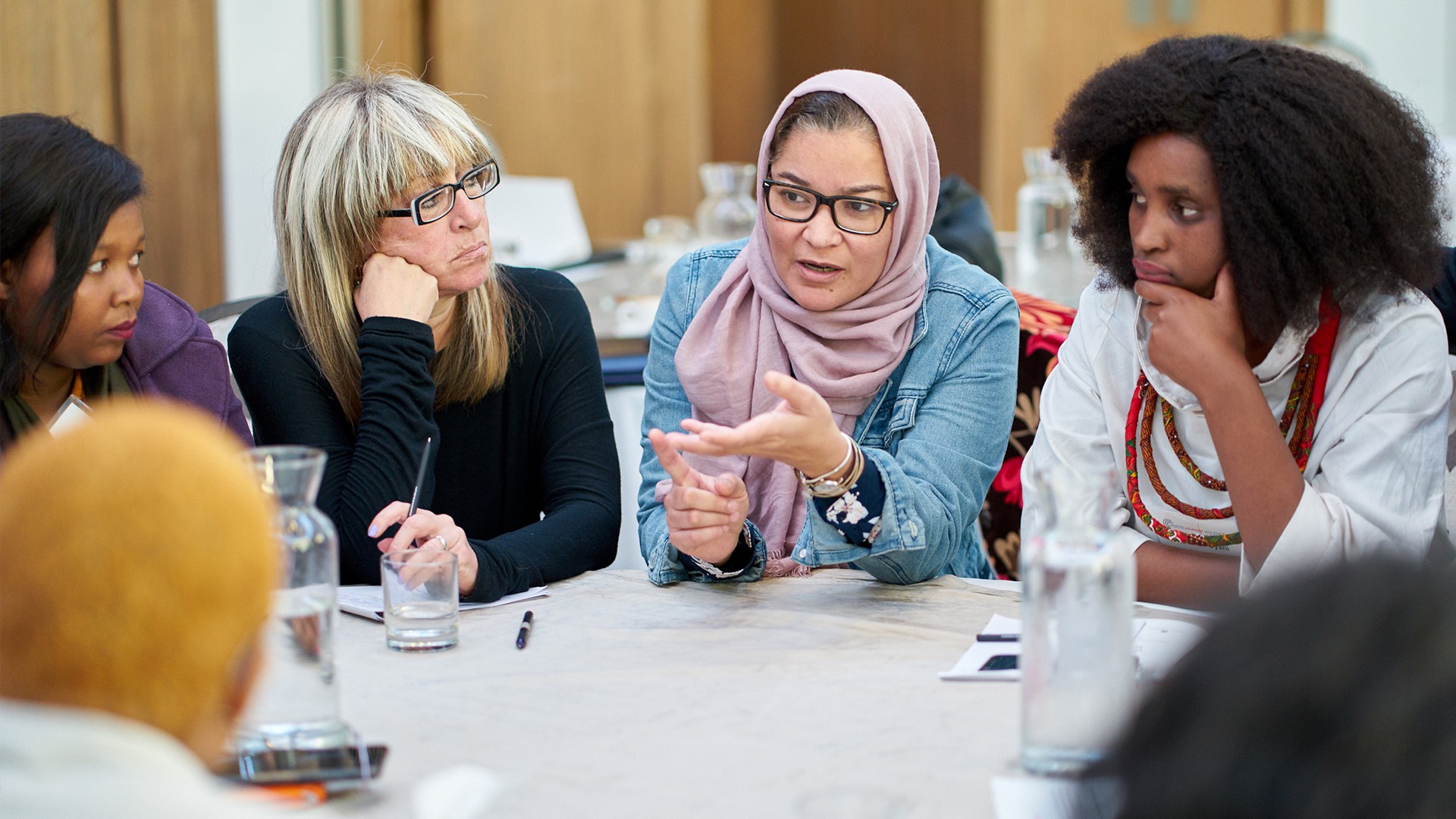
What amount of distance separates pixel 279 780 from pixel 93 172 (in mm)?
945

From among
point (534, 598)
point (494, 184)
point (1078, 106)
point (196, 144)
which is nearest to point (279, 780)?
point (534, 598)

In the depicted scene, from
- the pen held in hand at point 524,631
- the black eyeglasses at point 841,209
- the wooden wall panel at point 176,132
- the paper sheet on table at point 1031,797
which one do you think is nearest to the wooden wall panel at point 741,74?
the wooden wall panel at point 176,132

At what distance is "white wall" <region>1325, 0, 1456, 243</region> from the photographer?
5875 mm

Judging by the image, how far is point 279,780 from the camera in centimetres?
88

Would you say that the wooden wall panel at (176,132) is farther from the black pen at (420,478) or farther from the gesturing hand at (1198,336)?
the gesturing hand at (1198,336)

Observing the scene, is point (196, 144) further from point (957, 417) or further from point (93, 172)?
point (957, 417)

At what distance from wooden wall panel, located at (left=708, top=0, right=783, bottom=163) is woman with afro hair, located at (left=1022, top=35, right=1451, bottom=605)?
17.0ft

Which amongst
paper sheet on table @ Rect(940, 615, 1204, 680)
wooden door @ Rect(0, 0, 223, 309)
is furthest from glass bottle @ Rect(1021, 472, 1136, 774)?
wooden door @ Rect(0, 0, 223, 309)

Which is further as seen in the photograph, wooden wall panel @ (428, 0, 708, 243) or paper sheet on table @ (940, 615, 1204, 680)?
wooden wall panel @ (428, 0, 708, 243)

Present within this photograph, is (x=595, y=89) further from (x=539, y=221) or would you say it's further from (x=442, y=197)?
(x=442, y=197)

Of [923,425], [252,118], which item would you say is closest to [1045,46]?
[252,118]

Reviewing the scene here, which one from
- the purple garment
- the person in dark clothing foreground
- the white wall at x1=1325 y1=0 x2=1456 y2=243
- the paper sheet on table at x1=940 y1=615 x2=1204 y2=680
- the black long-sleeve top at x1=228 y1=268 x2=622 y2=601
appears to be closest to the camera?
the person in dark clothing foreground

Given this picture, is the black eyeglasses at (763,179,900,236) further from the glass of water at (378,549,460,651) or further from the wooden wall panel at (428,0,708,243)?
the wooden wall panel at (428,0,708,243)

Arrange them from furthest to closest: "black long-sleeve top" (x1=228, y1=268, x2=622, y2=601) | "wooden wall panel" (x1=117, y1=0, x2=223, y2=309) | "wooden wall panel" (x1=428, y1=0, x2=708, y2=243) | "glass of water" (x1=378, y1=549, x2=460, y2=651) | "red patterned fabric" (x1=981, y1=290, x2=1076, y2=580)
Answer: "wooden wall panel" (x1=428, y1=0, x2=708, y2=243) < "wooden wall panel" (x1=117, y1=0, x2=223, y2=309) < "red patterned fabric" (x1=981, y1=290, x2=1076, y2=580) < "black long-sleeve top" (x1=228, y1=268, x2=622, y2=601) < "glass of water" (x1=378, y1=549, x2=460, y2=651)
